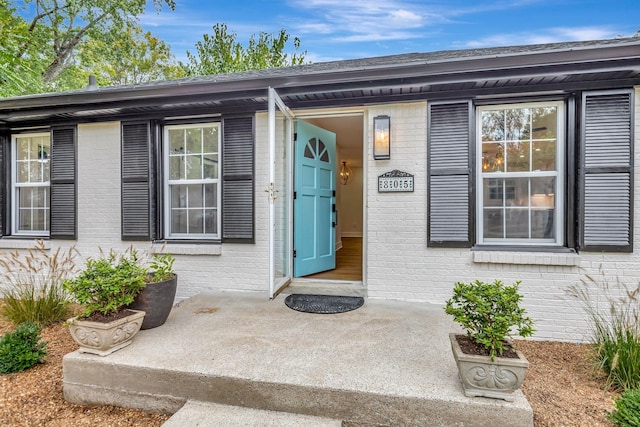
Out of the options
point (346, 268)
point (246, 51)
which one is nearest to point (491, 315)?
point (346, 268)

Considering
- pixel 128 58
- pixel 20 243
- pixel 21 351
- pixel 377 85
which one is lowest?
pixel 21 351

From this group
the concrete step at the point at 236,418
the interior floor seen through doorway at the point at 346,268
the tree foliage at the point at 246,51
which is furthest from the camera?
the tree foliage at the point at 246,51

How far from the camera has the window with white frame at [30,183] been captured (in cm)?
475

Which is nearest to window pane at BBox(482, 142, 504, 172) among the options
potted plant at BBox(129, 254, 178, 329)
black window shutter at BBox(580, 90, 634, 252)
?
black window shutter at BBox(580, 90, 634, 252)

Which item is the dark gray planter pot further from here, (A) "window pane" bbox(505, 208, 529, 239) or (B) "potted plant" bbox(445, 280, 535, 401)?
(A) "window pane" bbox(505, 208, 529, 239)

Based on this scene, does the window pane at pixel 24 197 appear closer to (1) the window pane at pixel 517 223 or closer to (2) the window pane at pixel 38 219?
(2) the window pane at pixel 38 219

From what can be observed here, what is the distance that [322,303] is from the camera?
3523 millimetres

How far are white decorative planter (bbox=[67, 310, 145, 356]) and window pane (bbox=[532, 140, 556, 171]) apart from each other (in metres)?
4.22

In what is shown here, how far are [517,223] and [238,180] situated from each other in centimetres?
333

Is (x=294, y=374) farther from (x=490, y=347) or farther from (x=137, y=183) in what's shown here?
(x=137, y=183)

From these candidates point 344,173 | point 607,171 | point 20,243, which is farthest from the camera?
point 344,173

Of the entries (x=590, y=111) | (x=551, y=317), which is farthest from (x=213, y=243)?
(x=590, y=111)

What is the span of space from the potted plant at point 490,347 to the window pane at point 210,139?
3.55 metres

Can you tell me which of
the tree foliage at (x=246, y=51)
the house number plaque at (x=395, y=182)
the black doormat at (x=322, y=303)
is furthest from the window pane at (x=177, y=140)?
the tree foliage at (x=246, y=51)
